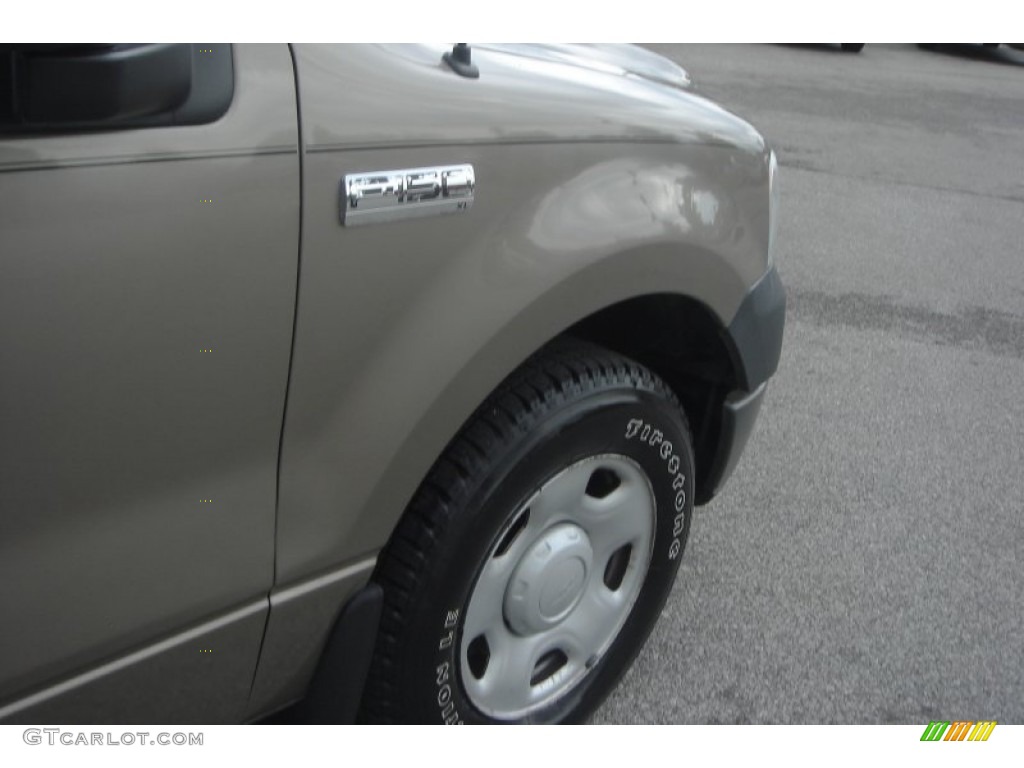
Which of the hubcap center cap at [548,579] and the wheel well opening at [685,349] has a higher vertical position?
the wheel well opening at [685,349]

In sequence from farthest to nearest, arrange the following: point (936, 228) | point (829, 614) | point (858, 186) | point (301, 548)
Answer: point (858, 186) < point (936, 228) < point (829, 614) < point (301, 548)

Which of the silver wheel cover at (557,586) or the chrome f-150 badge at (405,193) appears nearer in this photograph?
the chrome f-150 badge at (405,193)

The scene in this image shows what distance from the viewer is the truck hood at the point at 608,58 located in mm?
1914

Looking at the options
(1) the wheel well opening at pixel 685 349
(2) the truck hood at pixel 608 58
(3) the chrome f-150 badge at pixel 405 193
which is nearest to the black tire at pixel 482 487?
(1) the wheel well opening at pixel 685 349

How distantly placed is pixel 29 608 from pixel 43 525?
10 centimetres

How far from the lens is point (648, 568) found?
2145mm

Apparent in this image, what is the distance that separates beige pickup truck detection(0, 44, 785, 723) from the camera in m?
1.12

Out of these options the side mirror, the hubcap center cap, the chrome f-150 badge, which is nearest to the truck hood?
the chrome f-150 badge

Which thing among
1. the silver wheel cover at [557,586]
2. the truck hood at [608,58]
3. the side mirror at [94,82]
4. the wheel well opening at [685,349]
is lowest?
the silver wheel cover at [557,586]
